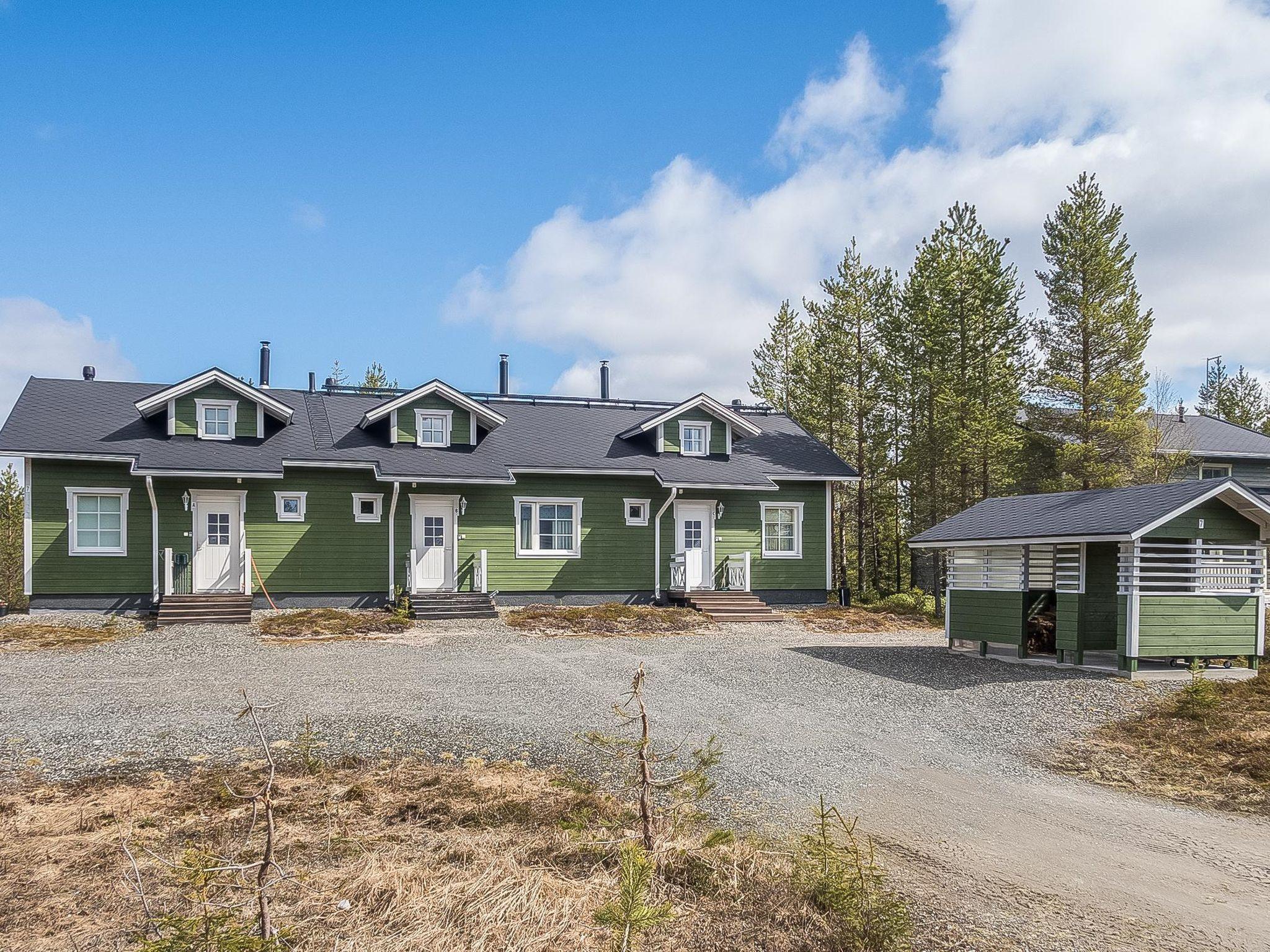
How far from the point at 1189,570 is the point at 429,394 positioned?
16.5 metres

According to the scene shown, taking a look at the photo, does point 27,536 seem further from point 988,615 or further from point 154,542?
point 988,615

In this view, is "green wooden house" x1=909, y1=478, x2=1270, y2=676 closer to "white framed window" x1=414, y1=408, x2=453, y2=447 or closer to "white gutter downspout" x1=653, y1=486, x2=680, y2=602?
"white gutter downspout" x1=653, y1=486, x2=680, y2=602

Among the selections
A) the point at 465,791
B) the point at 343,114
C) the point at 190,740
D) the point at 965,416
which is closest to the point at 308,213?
the point at 343,114

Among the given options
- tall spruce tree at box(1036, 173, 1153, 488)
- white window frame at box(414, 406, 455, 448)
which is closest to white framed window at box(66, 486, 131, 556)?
white window frame at box(414, 406, 455, 448)

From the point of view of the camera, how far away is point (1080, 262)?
24.3 meters

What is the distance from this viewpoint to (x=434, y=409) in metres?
21.2

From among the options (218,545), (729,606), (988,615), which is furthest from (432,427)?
(988,615)

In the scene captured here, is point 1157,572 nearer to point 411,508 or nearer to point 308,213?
point 308,213

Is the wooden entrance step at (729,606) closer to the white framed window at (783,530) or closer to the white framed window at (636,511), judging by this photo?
the white framed window at (783,530)

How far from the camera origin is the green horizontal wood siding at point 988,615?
543 inches

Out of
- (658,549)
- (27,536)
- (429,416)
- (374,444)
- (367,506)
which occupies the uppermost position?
(429,416)

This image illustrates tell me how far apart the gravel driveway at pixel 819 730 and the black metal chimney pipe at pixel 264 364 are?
10.2 m

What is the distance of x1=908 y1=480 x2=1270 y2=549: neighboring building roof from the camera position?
473 inches

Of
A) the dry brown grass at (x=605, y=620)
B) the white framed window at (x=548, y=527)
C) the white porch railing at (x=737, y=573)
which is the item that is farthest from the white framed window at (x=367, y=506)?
A: the white porch railing at (x=737, y=573)
